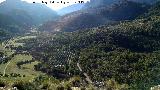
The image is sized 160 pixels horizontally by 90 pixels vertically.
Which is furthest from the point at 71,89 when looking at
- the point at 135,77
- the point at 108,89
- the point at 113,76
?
the point at 113,76

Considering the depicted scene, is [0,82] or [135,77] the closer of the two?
[0,82]

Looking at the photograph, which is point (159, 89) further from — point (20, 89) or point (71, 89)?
point (20, 89)

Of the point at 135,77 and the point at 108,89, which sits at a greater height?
the point at 108,89

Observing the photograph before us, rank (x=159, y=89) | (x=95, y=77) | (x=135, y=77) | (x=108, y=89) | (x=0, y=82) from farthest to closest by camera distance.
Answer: (x=95, y=77) < (x=135, y=77) < (x=108, y=89) < (x=159, y=89) < (x=0, y=82)

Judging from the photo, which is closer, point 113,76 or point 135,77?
point 135,77

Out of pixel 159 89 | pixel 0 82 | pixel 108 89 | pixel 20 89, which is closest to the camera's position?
pixel 20 89

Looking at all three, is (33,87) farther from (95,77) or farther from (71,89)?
(95,77)

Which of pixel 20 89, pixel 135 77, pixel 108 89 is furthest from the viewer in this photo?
pixel 135 77

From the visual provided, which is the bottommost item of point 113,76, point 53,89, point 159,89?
point 113,76

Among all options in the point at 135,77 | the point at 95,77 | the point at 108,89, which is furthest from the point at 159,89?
the point at 95,77
